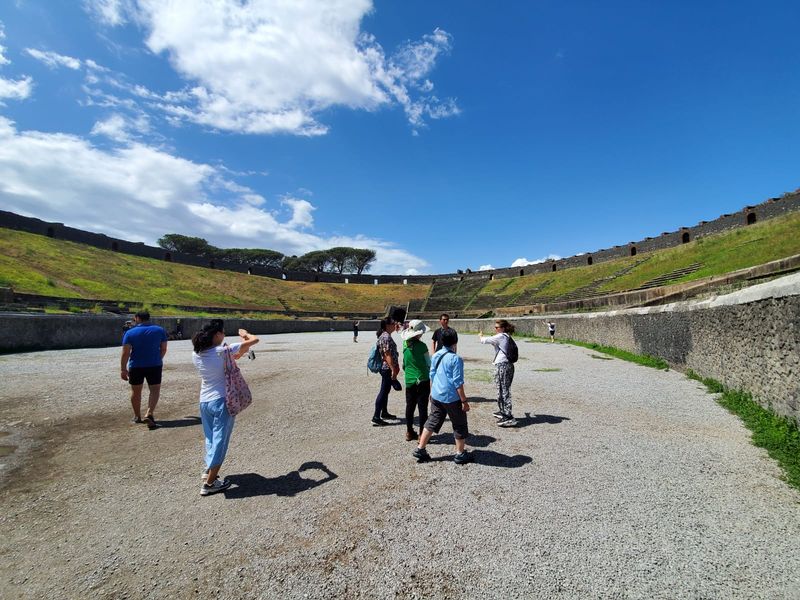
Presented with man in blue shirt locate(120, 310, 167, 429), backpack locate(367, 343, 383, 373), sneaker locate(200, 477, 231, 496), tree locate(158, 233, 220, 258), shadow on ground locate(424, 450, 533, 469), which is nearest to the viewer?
sneaker locate(200, 477, 231, 496)

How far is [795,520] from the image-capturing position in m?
2.90

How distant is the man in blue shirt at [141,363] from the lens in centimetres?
564

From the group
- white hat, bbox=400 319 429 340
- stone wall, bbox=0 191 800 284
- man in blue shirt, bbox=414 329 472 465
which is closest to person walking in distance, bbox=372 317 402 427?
white hat, bbox=400 319 429 340

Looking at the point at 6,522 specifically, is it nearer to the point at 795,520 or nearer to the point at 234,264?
the point at 795,520

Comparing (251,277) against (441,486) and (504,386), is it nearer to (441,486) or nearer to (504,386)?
(504,386)

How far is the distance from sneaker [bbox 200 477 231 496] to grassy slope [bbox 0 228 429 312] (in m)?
28.3

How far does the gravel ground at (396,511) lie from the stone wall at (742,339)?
76 cm

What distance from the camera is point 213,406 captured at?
364 cm

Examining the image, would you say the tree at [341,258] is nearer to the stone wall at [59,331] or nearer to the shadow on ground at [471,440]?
the stone wall at [59,331]

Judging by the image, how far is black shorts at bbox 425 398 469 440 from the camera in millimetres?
4160

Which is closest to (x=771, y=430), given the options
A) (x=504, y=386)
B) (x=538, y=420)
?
(x=538, y=420)

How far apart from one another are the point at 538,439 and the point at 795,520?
235 cm

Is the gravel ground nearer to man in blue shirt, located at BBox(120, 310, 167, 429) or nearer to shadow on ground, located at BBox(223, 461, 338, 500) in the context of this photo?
shadow on ground, located at BBox(223, 461, 338, 500)

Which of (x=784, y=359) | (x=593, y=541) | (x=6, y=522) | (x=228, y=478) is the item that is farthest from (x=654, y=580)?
(x=6, y=522)
